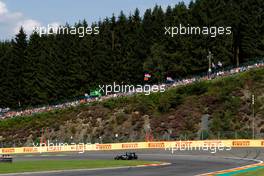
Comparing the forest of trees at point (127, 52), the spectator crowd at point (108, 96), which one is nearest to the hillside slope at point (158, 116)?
the spectator crowd at point (108, 96)

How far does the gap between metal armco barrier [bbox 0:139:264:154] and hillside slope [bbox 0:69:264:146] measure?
272 cm

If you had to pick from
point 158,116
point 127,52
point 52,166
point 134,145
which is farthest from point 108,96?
point 52,166

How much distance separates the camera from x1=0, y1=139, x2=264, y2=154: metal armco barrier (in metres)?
66.2

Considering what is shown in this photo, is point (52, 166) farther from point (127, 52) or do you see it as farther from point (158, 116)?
point (127, 52)

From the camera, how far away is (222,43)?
322 feet

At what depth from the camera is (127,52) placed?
110m

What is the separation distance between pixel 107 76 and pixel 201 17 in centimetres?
2321

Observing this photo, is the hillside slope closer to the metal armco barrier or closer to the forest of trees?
the metal armco barrier

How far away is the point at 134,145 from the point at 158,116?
15382 mm

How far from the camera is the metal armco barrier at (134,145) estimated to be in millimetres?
66188

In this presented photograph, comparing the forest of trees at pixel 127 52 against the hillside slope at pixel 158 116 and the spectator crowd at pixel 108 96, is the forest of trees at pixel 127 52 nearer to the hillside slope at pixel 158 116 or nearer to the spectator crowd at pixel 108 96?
the spectator crowd at pixel 108 96

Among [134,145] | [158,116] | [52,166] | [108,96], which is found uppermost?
[108,96]

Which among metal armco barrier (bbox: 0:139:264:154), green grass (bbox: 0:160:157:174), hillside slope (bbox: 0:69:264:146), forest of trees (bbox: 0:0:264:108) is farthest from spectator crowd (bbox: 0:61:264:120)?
green grass (bbox: 0:160:157:174)

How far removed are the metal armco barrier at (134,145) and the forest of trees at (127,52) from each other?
1220 inches
